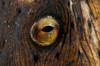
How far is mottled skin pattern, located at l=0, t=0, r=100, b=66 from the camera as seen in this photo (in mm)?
1250

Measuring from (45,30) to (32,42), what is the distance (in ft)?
0.43

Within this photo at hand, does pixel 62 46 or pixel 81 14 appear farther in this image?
pixel 81 14

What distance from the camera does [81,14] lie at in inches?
55.0

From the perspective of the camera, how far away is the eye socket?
1215 millimetres

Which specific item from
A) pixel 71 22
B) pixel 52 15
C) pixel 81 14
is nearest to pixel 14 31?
pixel 52 15

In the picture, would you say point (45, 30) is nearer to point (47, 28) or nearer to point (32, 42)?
point (47, 28)

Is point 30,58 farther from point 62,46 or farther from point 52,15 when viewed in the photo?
point 52,15

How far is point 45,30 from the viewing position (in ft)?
3.99

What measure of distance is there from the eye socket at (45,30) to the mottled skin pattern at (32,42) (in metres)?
0.04

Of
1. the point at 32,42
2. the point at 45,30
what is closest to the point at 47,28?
the point at 45,30

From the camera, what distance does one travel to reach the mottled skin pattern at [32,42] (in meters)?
1.25

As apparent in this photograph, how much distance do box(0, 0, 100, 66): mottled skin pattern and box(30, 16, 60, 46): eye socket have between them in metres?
0.04

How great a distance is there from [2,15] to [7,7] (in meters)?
0.07

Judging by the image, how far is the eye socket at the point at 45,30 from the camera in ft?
3.99
